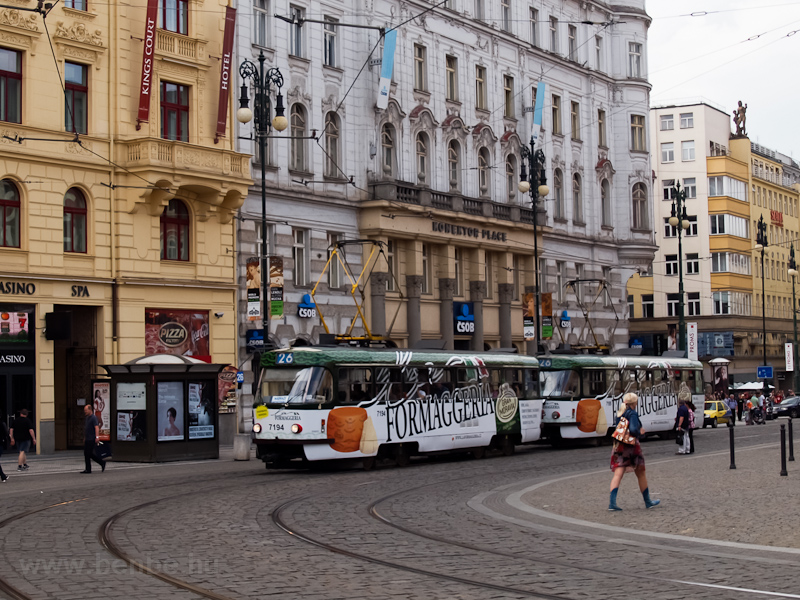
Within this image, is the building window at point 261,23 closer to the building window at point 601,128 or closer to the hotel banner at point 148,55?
the hotel banner at point 148,55

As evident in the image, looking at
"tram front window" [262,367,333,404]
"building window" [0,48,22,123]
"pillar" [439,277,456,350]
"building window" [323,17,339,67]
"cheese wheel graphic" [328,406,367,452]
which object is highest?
"building window" [323,17,339,67]

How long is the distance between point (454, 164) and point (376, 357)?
2550cm

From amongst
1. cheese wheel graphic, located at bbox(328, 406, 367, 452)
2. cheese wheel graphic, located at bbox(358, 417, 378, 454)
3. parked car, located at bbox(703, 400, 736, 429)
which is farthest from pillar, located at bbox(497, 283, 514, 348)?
cheese wheel graphic, located at bbox(328, 406, 367, 452)

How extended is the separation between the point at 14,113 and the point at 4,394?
7930mm

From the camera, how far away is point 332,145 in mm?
45750

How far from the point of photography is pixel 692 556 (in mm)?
13086

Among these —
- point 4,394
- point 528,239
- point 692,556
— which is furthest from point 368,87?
point 692,556

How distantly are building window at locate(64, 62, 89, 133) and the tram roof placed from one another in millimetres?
12784

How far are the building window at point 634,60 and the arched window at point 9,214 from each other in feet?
129

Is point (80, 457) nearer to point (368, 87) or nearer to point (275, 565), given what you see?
point (368, 87)

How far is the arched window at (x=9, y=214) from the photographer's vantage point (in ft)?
112

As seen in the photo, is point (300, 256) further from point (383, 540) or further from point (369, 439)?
point (383, 540)

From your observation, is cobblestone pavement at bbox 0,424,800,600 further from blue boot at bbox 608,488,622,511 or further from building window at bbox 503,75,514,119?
building window at bbox 503,75,514,119

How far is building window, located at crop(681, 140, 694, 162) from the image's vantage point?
91812mm
